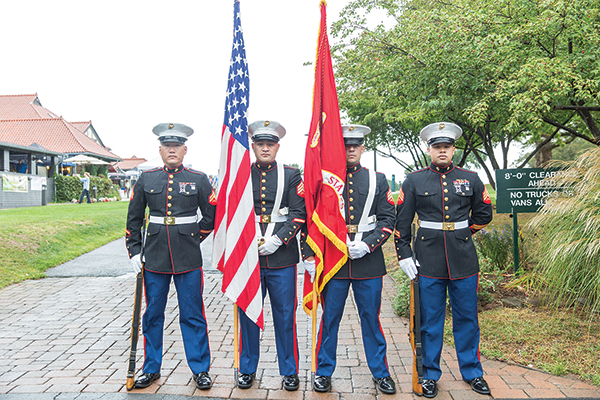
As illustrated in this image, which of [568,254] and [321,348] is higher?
[568,254]

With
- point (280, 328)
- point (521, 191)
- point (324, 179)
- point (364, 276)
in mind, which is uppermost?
point (324, 179)

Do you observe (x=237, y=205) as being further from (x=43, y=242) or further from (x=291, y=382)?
(x=43, y=242)

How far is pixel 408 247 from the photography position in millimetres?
3682

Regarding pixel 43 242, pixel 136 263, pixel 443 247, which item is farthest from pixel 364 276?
pixel 43 242

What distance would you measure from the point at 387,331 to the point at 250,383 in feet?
6.57

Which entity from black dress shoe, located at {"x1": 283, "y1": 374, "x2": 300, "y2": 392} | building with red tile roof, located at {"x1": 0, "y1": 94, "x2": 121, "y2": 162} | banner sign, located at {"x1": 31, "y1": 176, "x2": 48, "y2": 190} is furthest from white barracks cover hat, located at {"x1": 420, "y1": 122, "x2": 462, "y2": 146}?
building with red tile roof, located at {"x1": 0, "y1": 94, "x2": 121, "y2": 162}

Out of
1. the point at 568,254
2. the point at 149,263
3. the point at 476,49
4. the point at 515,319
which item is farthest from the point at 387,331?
the point at 476,49

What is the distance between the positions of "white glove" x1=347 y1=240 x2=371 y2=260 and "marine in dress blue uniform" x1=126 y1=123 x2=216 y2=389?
1.33 metres

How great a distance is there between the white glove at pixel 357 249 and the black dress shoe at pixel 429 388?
1163 mm

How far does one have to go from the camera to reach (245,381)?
3598 millimetres

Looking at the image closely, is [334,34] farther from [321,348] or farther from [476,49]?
[321,348]

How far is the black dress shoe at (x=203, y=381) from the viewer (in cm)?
356

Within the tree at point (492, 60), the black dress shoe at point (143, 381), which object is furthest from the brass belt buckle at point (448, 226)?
the tree at point (492, 60)

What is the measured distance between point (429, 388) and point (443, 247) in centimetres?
115
